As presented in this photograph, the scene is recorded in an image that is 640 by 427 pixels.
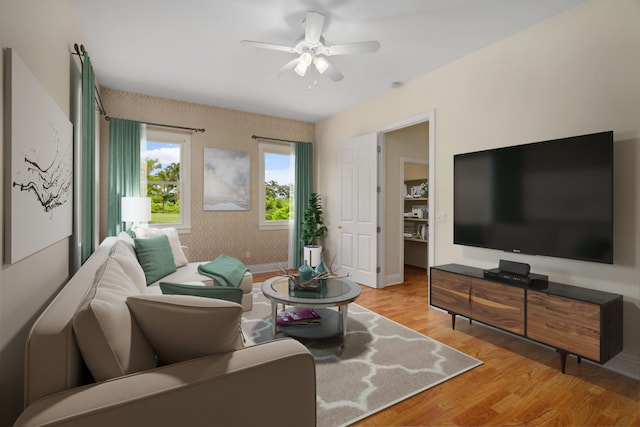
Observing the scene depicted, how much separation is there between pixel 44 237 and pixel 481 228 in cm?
336

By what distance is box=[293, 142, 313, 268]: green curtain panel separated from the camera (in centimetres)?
572

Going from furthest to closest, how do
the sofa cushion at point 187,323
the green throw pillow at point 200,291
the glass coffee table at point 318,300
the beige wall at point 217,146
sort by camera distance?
the beige wall at point 217,146, the glass coffee table at point 318,300, the green throw pillow at point 200,291, the sofa cushion at point 187,323

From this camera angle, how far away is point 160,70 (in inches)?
147

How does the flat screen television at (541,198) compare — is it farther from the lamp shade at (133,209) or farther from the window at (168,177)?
the window at (168,177)

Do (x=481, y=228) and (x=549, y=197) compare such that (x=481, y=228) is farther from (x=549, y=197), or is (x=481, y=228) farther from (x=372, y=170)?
(x=372, y=170)

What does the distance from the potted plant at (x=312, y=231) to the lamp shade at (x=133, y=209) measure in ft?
8.47

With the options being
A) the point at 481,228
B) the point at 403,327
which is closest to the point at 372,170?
the point at 481,228

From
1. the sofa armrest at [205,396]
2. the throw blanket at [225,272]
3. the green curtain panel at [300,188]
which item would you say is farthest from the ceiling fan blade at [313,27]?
the green curtain panel at [300,188]

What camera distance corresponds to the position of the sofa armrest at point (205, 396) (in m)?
0.87

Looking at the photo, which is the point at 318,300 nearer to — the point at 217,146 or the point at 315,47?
the point at 315,47

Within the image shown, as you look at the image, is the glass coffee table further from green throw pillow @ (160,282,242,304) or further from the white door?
the white door

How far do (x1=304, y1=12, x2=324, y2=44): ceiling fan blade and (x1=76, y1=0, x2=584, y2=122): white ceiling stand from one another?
78 millimetres

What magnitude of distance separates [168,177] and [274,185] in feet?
5.80

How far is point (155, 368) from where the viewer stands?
1.11 metres
